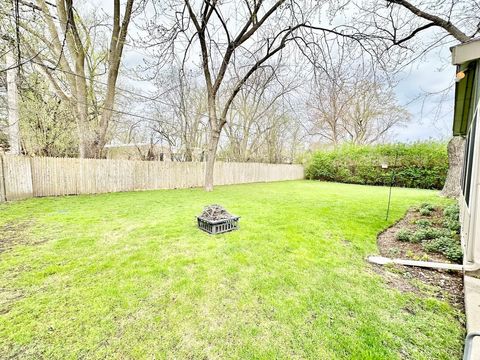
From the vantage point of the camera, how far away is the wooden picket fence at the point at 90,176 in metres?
5.70

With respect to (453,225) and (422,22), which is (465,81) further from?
(422,22)

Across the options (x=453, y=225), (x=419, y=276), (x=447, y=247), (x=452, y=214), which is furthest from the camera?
(x=452, y=214)

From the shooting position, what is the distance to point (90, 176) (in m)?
7.31

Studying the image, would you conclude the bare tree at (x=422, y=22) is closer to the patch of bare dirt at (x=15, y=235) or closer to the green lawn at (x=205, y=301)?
the green lawn at (x=205, y=301)

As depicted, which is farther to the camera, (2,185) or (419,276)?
(2,185)

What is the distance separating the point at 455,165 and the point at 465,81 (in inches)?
215

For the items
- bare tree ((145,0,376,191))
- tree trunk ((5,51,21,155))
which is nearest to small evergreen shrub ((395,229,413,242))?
bare tree ((145,0,376,191))

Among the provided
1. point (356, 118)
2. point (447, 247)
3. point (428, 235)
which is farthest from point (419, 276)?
point (356, 118)

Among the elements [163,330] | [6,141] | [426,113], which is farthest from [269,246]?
[6,141]

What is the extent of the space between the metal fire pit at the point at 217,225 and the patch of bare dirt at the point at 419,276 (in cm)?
210

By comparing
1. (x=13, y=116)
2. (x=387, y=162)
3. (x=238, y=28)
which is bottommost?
(x=387, y=162)

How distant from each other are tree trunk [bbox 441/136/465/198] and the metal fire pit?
26.1ft

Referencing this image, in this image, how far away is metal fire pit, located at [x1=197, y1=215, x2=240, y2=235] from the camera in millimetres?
3402

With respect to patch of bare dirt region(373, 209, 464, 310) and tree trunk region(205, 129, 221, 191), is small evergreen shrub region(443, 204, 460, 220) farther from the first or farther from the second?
tree trunk region(205, 129, 221, 191)
